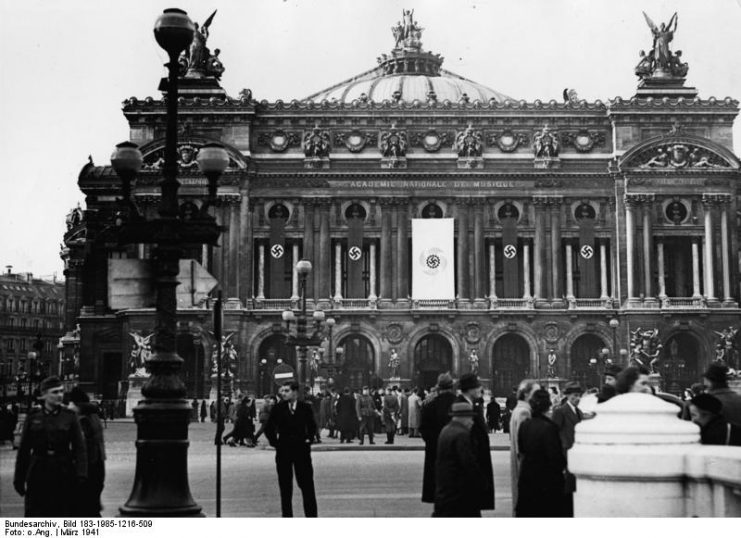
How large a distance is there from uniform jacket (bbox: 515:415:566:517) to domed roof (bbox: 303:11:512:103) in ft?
226

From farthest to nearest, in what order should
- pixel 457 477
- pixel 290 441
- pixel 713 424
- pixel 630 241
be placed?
1. pixel 630 241
2. pixel 290 441
3. pixel 713 424
4. pixel 457 477

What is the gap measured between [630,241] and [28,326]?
38892mm

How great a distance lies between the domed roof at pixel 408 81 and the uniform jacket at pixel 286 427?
65.4m

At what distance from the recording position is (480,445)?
14.1 meters

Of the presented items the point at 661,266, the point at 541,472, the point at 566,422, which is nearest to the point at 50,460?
the point at 541,472

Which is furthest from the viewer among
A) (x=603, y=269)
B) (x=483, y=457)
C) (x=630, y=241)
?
(x=603, y=269)

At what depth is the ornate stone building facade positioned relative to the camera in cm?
6425

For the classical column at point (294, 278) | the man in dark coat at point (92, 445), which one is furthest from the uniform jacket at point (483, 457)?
the classical column at point (294, 278)

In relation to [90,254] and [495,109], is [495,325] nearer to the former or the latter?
[495,109]

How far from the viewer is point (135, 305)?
1445cm

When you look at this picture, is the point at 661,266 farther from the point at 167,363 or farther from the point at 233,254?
the point at 167,363

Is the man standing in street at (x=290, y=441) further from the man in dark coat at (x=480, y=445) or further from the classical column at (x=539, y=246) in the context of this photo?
the classical column at (x=539, y=246)

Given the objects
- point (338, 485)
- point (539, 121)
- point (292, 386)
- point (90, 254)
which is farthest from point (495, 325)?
point (292, 386)

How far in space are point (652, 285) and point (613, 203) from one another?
5.31 metres
